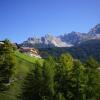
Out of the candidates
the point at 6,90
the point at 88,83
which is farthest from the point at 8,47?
the point at 88,83

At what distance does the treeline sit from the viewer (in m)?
84.0

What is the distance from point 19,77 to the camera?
120 m

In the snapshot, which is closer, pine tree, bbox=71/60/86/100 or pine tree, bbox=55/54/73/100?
pine tree, bbox=71/60/86/100

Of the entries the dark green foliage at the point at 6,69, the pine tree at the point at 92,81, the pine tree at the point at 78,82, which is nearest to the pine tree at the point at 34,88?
the pine tree at the point at 78,82

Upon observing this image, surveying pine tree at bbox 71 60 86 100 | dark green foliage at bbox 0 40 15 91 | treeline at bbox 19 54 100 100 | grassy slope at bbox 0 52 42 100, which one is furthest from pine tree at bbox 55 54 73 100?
dark green foliage at bbox 0 40 15 91

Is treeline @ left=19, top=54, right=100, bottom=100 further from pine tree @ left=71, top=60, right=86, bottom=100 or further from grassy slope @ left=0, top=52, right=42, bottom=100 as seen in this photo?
grassy slope @ left=0, top=52, right=42, bottom=100

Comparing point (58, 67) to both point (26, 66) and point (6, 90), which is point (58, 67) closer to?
point (6, 90)

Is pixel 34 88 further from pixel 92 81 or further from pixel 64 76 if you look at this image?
pixel 92 81

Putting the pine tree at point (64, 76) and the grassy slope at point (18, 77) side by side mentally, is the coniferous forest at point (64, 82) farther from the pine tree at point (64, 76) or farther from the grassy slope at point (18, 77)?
the grassy slope at point (18, 77)

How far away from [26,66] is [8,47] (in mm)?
23213

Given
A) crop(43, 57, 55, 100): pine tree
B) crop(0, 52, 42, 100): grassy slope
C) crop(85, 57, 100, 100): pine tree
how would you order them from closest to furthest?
crop(43, 57, 55, 100): pine tree, crop(85, 57, 100, 100): pine tree, crop(0, 52, 42, 100): grassy slope

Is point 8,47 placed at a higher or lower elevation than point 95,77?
higher

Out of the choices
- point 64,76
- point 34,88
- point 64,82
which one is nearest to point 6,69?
point 34,88

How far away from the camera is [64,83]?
86.6 metres
